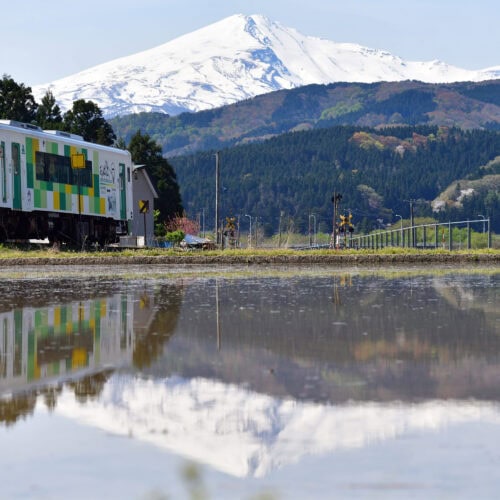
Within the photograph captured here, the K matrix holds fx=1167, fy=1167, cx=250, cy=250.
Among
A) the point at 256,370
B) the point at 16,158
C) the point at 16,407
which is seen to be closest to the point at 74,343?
the point at 256,370

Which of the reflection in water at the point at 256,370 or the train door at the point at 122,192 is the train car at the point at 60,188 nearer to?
the train door at the point at 122,192

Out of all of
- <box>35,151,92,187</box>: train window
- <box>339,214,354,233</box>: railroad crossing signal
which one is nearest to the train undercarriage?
<box>35,151,92,187</box>: train window

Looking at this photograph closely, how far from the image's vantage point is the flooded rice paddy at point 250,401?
448cm

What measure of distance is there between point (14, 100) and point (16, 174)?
42.2 meters

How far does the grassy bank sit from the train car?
2313mm

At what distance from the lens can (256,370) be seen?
25.4 feet

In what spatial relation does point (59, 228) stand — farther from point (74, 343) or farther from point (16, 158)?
point (74, 343)

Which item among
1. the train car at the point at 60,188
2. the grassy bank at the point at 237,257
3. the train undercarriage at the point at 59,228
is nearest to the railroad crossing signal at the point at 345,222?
the train car at the point at 60,188

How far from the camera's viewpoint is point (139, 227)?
65.0 meters

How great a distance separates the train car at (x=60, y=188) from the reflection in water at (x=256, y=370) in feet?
61.6

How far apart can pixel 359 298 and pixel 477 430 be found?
9462mm

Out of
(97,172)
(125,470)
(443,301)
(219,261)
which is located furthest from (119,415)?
(97,172)

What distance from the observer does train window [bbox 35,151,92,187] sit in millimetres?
33938

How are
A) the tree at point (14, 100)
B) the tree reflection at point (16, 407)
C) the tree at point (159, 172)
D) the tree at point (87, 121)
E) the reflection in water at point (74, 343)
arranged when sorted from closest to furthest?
the tree reflection at point (16, 407)
the reflection in water at point (74, 343)
the tree at point (14, 100)
the tree at point (87, 121)
the tree at point (159, 172)
